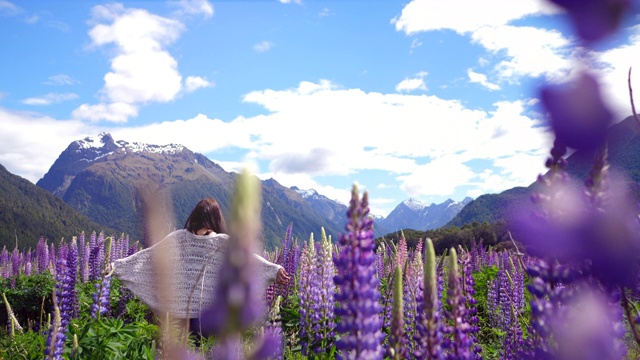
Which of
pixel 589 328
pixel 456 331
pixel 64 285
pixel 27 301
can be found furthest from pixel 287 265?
pixel 589 328

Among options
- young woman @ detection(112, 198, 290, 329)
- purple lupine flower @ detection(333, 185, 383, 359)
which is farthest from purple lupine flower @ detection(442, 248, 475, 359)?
young woman @ detection(112, 198, 290, 329)

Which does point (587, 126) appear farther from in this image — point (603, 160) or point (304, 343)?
point (304, 343)

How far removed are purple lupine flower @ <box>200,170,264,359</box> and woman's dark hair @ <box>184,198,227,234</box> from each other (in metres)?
7.23

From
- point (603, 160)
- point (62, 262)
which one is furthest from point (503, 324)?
point (603, 160)

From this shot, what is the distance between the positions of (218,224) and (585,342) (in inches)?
280

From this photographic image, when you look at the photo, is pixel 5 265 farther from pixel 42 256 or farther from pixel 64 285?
pixel 64 285

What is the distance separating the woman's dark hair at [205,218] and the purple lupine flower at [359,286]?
19.8 ft

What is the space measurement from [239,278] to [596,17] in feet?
2.83

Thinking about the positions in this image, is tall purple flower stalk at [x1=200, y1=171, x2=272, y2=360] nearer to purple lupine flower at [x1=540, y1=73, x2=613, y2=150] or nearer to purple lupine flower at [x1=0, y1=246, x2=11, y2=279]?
purple lupine flower at [x1=540, y1=73, x2=613, y2=150]

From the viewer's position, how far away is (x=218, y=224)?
789cm

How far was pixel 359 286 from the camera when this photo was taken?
1.91 meters

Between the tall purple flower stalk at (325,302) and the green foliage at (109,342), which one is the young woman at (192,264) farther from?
the green foliage at (109,342)

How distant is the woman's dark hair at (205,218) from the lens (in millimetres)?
7762

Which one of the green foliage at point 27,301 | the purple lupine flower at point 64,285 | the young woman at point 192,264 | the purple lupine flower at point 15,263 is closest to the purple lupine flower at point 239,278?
the purple lupine flower at point 64,285
